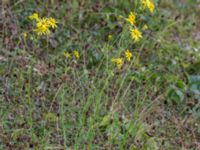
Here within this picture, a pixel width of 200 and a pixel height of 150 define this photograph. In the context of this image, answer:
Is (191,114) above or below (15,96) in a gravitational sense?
below

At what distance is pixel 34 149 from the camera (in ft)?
10.4

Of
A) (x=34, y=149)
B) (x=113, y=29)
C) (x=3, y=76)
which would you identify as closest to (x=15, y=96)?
(x=3, y=76)

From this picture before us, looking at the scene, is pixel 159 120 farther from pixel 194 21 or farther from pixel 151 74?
pixel 194 21

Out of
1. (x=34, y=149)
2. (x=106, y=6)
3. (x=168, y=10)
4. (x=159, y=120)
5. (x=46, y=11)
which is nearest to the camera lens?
(x=34, y=149)

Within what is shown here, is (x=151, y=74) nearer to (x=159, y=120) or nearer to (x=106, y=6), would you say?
(x=159, y=120)

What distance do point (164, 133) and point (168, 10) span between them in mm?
1798

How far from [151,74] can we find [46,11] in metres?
1.06

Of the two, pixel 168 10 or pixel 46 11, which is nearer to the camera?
pixel 46 11

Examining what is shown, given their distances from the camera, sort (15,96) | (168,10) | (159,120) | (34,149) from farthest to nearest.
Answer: (168,10) → (159,120) → (15,96) → (34,149)

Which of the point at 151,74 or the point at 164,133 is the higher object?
the point at 151,74

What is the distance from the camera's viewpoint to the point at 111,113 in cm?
335

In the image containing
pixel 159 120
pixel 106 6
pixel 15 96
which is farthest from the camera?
pixel 106 6

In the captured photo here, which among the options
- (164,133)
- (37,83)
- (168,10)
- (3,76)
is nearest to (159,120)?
(164,133)

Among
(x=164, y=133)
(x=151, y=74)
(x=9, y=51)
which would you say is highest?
(x=9, y=51)
